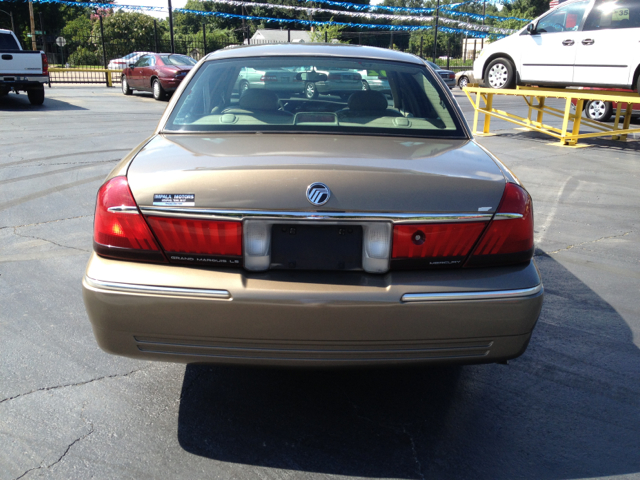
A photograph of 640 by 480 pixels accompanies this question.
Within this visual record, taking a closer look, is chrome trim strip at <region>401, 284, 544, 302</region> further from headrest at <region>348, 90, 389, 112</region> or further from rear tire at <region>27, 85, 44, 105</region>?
rear tire at <region>27, 85, 44, 105</region>

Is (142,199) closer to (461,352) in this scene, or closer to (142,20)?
(461,352)

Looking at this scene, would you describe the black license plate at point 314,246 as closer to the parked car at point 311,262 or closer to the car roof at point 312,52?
the parked car at point 311,262

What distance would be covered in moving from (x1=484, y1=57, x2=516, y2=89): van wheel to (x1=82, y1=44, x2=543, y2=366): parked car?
11.0 metres

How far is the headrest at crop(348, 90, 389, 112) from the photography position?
10.9 ft

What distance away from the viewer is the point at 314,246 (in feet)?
7.42

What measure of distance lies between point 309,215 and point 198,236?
0.44m

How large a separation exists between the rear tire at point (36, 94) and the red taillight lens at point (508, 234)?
16.5 m

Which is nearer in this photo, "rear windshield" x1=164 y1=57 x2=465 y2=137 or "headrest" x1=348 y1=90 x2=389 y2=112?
"rear windshield" x1=164 y1=57 x2=465 y2=137

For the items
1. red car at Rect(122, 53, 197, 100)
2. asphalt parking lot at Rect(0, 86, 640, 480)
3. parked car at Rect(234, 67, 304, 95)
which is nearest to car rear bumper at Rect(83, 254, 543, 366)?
asphalt parking lot at Rect(0, 86, 640, 480)

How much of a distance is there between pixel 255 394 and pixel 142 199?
1.14 metres

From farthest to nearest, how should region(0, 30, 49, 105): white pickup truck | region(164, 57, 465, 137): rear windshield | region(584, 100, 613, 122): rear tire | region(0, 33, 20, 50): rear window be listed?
region(0, 33, 20, 50): rear window
region(0, 30, 49, 105): white pickup truck
region(584, 100, 613, 122): rear tire
region(164, 57, 465, 137): rear windshield

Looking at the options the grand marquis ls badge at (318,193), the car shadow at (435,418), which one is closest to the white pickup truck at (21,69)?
the car shadow at (435,418)

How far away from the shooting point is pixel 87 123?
42.6 feet

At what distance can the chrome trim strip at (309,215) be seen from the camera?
2.20 metres
